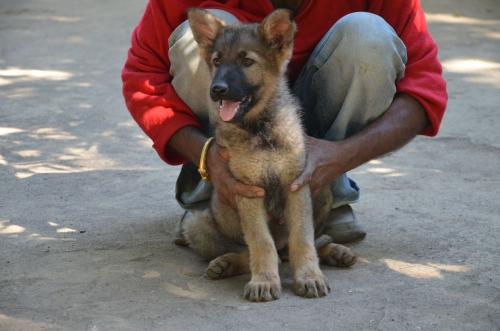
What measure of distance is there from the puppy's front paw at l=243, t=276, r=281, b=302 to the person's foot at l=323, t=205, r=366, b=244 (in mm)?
731

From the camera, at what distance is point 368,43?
4.11 meters

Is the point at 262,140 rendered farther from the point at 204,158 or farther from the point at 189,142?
the point at 189,142

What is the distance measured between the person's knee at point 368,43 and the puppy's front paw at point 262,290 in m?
1.06

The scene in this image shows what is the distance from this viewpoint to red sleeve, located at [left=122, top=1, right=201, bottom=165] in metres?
4.25

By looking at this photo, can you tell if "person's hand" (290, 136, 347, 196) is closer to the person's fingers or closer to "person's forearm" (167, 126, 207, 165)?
the person's fingers

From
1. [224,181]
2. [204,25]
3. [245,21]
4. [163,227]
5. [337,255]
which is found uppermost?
[204,25]

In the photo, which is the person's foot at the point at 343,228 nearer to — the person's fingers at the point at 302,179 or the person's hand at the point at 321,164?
the person's hand at the point at 321,164

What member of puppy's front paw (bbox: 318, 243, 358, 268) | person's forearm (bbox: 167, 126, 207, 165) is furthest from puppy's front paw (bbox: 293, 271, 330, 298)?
person's forearm (bbox: 167, 126, 207, 165)

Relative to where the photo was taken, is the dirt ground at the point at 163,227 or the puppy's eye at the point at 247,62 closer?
the dirt ground at the point at 163,227

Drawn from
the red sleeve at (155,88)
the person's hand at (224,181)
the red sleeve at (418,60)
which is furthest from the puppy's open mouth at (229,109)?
the red sleeve at (418,60)

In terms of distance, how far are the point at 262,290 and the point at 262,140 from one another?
0.61m

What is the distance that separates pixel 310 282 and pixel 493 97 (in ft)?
12.7

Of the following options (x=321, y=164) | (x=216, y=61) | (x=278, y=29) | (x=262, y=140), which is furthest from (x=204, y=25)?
(x=321, y=164)

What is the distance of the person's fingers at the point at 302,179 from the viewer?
3814mm
